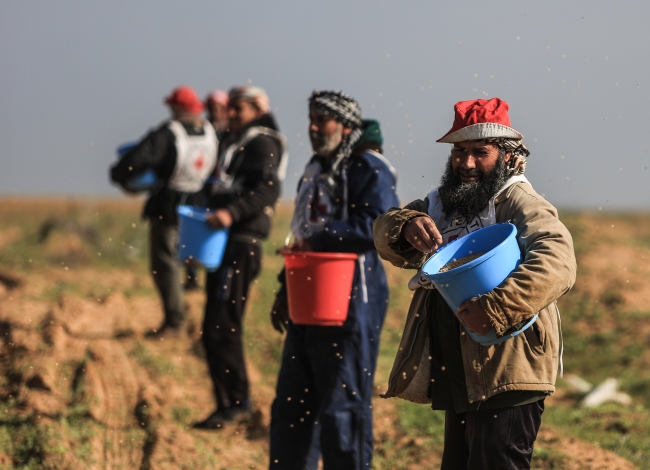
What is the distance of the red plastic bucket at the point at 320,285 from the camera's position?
4.16m

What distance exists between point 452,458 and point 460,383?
13.2 inches

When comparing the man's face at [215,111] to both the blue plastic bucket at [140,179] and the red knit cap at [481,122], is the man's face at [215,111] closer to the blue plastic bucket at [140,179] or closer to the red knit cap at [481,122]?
the blue plastic bucket at [140,179]

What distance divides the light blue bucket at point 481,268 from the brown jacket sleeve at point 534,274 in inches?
1.8

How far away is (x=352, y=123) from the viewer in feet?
14.9

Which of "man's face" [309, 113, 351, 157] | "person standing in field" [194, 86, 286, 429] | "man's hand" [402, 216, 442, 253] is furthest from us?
"person standing in field" [194, 86, 286, 429]

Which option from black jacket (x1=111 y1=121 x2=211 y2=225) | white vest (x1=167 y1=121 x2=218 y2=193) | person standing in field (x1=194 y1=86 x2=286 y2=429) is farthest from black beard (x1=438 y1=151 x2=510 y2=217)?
white vest (x1=167 y1=121 x2=218 y2=193)

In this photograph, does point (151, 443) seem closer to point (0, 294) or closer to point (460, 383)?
point (460, 383)

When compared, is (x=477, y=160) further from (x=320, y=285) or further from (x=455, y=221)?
(x=320, y=285)

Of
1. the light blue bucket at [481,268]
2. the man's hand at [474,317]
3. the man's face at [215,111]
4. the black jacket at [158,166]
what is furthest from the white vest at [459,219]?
the man's face at [215,111]

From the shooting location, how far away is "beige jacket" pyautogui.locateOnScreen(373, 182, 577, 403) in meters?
2.93

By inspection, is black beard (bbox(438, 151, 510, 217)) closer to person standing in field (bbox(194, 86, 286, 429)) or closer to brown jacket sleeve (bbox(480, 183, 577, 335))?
brown jacket sleeve (bbox(480, 183, 577, 335))

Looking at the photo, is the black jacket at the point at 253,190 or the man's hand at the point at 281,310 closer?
the man's hand at the point at 281,310

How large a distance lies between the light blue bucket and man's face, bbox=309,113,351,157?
143 cm

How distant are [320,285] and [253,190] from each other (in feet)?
6.87
